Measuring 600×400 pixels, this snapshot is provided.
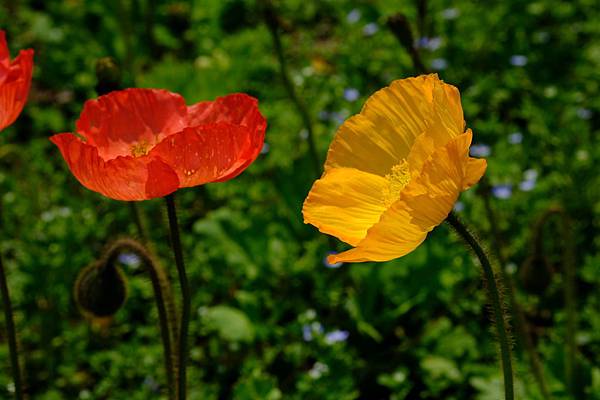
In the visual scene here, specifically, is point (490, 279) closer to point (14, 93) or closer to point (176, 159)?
point (176, 159)

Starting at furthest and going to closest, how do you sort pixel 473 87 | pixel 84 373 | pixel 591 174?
1. pixel 473 87
2. pixel 591 174
3. pixel 84 373

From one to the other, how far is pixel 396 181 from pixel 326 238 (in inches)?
49.0

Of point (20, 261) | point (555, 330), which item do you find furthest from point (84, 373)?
point (555, 330)

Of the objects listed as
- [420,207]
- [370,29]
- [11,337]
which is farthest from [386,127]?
[370,29]

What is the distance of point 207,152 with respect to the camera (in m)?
1.36

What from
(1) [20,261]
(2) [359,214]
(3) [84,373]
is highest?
(2) [359,214]

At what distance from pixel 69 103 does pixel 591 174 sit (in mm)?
2211

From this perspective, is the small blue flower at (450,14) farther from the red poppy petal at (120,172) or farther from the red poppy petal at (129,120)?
the red poppy petal at (120,172)

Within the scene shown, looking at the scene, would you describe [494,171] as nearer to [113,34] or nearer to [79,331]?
[79,331]

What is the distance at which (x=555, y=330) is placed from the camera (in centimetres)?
239

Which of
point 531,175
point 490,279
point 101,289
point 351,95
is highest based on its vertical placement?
point 490,279

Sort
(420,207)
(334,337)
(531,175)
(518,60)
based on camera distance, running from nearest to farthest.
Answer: (420,207) < (334,337) < (531,175) < (518,60)

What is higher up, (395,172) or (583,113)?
(395,172)

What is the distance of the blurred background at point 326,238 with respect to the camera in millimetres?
2287
